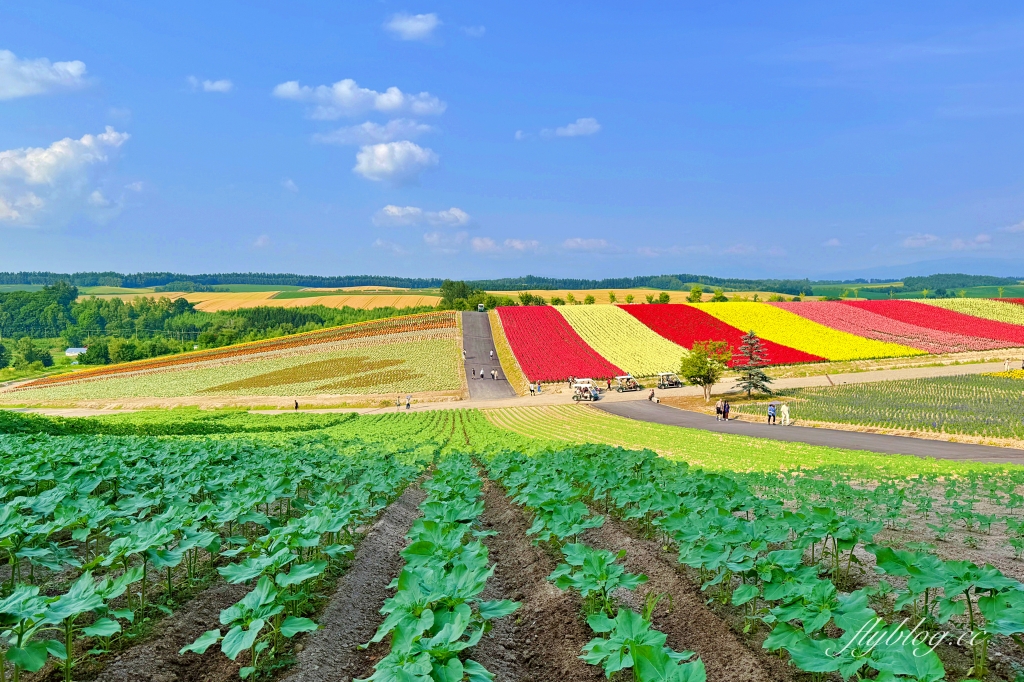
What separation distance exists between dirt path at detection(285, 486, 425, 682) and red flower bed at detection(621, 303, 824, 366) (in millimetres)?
61698

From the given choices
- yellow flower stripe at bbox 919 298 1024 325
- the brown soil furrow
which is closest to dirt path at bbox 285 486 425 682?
the brown soil furrow

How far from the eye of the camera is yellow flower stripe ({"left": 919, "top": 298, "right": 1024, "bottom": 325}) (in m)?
90.6

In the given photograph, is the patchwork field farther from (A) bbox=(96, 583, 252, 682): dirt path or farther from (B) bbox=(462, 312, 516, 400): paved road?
(A) bbox=(96, 583, 252, 682): dirt path

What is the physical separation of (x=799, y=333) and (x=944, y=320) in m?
26.9

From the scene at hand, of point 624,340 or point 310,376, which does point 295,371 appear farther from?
point 624,340

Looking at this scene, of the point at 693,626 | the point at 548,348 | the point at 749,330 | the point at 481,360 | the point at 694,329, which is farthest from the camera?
the point at 694,329

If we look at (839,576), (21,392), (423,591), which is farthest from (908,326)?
(21,392)

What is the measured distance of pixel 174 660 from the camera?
5746mm

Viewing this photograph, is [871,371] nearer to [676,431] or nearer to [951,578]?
[676,431]

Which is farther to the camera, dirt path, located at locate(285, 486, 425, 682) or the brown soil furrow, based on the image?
dirt path, located at locate(285, 486, 425, 682)

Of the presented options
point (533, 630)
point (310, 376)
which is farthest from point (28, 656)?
point (310, 376)

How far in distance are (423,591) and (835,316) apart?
330 feet

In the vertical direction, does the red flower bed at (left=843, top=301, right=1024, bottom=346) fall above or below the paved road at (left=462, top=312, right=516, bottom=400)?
above

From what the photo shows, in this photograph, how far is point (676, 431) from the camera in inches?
1251
